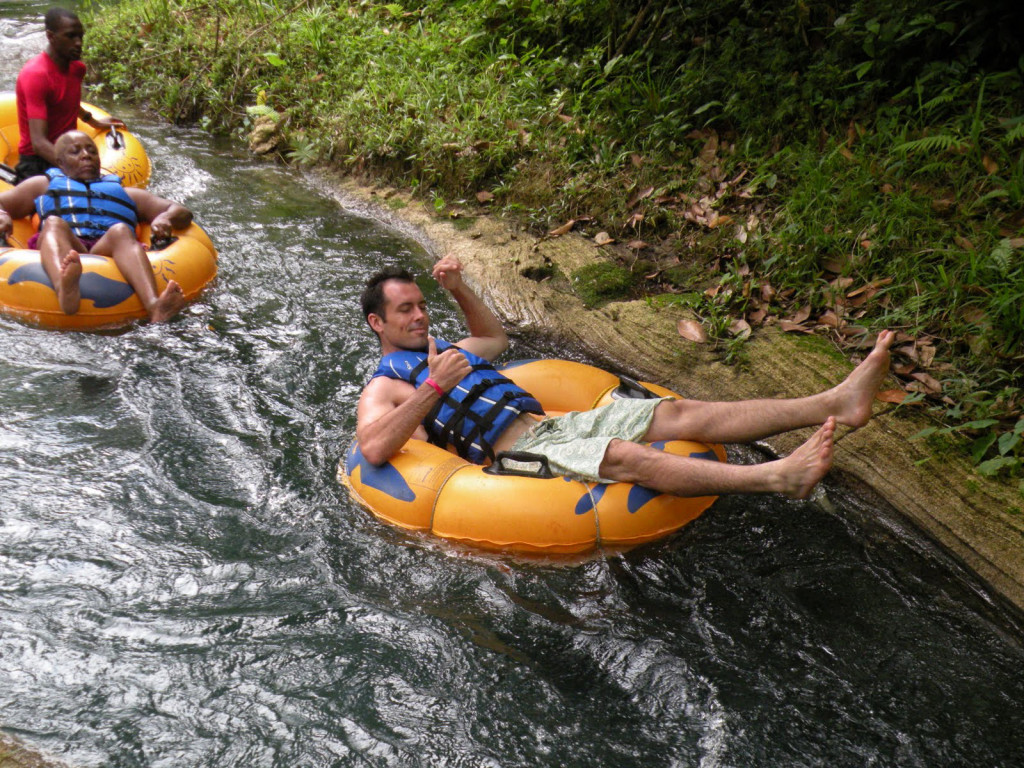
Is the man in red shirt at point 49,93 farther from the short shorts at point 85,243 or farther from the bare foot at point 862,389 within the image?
the bare foot at point 862,389

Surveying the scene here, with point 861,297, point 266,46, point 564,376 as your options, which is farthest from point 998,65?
A: point 266,46

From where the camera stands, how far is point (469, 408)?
13.4ft

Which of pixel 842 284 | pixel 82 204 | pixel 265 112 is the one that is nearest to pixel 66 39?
pixel 82 204

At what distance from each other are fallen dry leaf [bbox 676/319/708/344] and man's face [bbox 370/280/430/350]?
1.63 m

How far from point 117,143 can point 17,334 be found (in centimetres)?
266

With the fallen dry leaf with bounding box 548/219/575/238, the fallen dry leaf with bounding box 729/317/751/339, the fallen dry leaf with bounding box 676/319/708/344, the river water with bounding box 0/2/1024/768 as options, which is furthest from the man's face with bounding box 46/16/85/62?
the fallen dry leaf with bounding box 729/317/751/339

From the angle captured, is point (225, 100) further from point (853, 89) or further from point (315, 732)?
point (315, 732)

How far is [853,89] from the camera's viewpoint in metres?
5.83

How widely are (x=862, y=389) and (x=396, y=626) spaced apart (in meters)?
Answer: 2.11

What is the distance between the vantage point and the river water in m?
2.80

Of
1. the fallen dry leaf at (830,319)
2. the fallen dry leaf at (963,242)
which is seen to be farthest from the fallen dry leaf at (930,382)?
the fallen dry leaf at (963,242)

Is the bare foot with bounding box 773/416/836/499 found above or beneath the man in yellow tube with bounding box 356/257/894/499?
above

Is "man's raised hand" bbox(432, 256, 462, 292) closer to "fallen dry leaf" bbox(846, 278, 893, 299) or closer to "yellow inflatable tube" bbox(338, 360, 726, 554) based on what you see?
"yellow inflatable tube" bbox(338, 360, 726, 554)

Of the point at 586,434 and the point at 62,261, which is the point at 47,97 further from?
the point at 586,434
